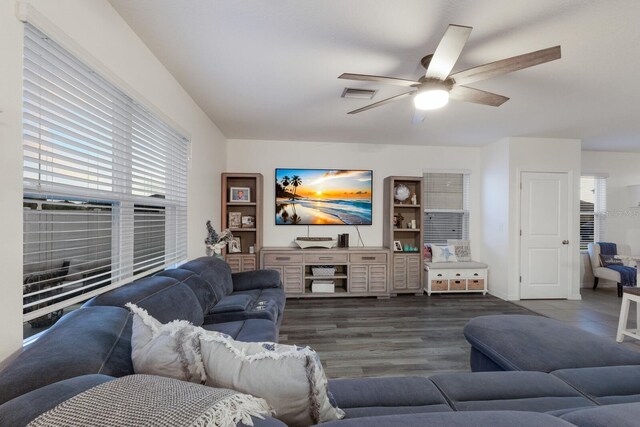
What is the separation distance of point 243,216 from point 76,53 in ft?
10.8

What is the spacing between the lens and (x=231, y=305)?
2338mm

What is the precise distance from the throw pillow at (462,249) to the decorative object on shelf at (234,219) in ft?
12.0

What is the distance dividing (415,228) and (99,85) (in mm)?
4392

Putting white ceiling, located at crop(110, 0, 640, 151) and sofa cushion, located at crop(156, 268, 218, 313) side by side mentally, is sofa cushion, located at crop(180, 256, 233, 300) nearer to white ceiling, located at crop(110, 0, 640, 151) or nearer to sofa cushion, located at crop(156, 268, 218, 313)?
sofa cushion, located at crop(156, 268, 218, 313)

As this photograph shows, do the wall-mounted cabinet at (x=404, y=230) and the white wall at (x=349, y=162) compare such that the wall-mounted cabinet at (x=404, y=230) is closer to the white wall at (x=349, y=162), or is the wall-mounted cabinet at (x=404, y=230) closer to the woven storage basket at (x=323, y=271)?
the white wall at (x=349, y=162)

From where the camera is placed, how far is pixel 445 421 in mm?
706

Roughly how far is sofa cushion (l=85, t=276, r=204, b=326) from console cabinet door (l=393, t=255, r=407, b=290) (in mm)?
3311

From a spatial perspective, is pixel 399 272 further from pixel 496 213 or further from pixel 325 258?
pixel 496 213

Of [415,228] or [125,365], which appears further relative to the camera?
[415,228]

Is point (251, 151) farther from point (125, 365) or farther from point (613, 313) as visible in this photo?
point (613, 313)

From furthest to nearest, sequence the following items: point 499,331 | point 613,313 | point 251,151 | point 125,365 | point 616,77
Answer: point 251,151
point 613,313
point 616,77
point 499,331
point 125,365

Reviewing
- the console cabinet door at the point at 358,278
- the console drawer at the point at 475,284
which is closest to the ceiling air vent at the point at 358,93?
the console cabinet door at the point at 358,278

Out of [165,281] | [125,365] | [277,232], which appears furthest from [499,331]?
[277,232]

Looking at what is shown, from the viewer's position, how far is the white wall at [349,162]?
4.79 meters
